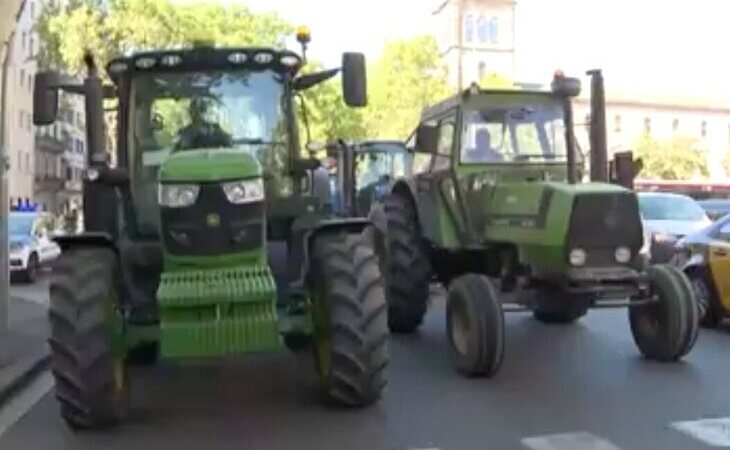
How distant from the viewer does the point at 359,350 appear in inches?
317

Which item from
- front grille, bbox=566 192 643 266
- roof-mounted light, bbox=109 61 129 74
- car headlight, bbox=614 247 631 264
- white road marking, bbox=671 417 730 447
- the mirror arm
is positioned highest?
roof-mounted light, bbox=109 61 129 74

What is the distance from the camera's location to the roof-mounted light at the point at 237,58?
9094 millimetres

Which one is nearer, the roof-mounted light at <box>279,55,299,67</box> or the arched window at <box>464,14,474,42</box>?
the roof-mounted light at <box>279,55,299,67</box>

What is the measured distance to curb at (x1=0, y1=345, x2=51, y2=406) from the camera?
32.5 feet

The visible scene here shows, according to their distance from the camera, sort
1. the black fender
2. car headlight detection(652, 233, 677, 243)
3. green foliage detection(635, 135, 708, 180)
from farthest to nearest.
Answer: green foliage detection(635, 135, 708, 180), car headlight detection(652, 233, 677, 243), the black fender

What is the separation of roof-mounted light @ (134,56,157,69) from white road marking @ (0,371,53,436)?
2.91 m

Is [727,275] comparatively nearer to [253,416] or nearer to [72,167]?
[253,416]

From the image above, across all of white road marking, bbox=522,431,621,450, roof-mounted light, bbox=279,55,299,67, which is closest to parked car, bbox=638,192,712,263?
roof-mounted light, bbox=279,55,299,67

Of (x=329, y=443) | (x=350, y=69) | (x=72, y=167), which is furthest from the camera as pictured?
(x=72, y=167)

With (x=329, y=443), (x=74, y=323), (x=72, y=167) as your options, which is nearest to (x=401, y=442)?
(x=329, y=443)

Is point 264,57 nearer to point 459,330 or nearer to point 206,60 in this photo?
point 206,60

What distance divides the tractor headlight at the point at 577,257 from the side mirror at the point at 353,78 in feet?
7.60

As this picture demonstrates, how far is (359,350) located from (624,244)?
10.7 ft

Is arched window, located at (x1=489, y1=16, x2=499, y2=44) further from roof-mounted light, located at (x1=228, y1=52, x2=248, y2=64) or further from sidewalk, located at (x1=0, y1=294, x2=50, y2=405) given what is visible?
roof-mounted light, located at (x1=228, y1=52, x2=248, y2=64)
